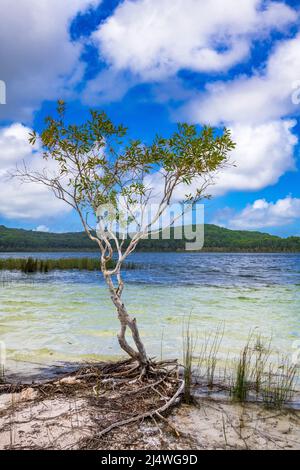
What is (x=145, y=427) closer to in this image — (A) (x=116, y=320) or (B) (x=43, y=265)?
(A) (x=116, y=320)

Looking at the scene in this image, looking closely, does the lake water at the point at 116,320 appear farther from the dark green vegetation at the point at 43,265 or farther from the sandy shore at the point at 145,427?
the dark green vegetation at the point at 43,265

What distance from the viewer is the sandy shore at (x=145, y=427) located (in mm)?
4289

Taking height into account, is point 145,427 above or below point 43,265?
below

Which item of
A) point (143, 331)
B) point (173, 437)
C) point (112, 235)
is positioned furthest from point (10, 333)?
point (173, 437)

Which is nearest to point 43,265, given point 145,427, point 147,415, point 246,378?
point 246,378

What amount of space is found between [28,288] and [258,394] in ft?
66.3

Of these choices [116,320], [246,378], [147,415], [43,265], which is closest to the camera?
[147,415]

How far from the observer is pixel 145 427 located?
463 cm

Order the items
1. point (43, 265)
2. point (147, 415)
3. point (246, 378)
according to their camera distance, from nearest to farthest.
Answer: point (147, 415) < point (246, 378) < point (43, 265)

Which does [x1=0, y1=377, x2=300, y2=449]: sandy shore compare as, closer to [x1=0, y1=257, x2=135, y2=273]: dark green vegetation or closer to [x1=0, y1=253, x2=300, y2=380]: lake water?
[x1=0, y1=253, x2=300, y2=380]: lake water

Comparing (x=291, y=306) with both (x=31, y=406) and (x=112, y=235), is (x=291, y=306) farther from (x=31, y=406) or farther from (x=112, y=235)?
(x=31, y=406)

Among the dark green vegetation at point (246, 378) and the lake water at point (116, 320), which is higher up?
the dark green vegetation at point (246, 378)

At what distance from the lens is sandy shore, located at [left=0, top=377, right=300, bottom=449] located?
429cm

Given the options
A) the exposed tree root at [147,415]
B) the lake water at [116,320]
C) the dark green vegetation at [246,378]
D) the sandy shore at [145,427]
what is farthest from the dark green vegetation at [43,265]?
the exposed tree root at [147,415]
